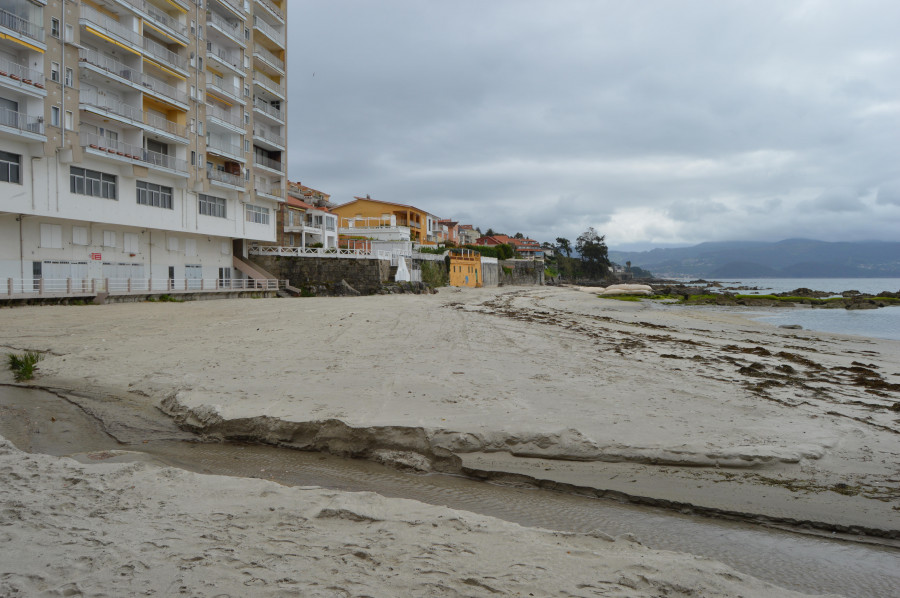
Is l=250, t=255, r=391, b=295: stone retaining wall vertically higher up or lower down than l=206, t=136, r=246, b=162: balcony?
lower down

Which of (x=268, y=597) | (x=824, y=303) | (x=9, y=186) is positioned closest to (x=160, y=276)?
(x=9, y=186)

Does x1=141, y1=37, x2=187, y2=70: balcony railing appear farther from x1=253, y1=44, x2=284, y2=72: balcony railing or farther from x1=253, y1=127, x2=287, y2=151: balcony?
x1=253, y1=44, x2=284, y2=72: balcony railing

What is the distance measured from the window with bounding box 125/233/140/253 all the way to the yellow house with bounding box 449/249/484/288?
32253 millimetres

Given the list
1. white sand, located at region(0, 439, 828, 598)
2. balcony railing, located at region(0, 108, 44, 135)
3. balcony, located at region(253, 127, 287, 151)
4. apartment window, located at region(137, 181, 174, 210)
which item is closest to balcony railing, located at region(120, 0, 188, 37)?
balcony, located at region(253, 127, 287, 151)

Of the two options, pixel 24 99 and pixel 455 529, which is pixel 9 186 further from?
pixel 455 529

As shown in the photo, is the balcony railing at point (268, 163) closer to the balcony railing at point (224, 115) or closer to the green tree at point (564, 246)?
the balcony railing at point (224, 115)

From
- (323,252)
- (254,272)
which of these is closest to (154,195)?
(254,272)

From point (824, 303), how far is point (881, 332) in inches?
960

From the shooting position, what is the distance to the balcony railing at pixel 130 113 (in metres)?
28.8

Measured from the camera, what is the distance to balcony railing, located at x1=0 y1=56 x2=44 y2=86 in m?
24.3

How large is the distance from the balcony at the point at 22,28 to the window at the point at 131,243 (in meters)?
10.8

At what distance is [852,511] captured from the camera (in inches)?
197

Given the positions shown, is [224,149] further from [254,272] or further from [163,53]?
[254,272]

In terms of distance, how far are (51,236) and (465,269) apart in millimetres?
41367
